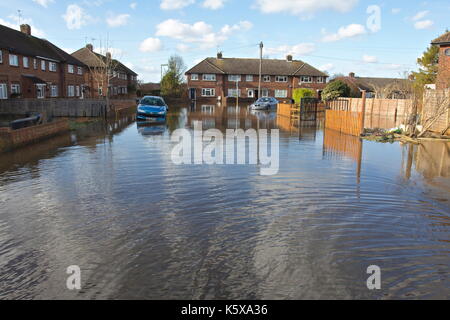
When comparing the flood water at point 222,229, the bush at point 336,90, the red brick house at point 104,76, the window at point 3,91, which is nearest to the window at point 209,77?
the red brick house at point 104,76

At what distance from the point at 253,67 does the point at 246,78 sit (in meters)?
2.64

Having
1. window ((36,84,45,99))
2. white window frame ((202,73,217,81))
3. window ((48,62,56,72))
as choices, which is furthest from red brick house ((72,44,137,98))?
white window frame ((202,73,217,81))

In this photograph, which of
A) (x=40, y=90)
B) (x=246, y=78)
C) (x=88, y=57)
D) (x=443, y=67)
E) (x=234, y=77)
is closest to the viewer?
(x=443, y=67)

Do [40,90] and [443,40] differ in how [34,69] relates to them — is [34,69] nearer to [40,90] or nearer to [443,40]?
[40,90]

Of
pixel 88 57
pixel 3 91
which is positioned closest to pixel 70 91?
pixel 88 57

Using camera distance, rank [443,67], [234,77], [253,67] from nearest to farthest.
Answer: [443,67] → [234,77] → [253,67]

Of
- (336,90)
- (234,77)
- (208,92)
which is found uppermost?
(234,77)

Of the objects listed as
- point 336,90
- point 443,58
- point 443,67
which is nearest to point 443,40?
point 443,58

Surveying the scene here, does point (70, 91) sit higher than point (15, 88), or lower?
higher

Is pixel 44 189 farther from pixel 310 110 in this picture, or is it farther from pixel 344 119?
pixel 310 110

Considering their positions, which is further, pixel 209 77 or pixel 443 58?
pixel 209 77

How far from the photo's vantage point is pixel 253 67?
66.5 m
